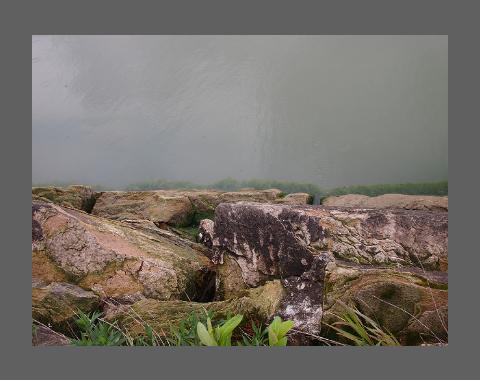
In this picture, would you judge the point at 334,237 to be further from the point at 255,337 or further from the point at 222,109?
the point at 222,109

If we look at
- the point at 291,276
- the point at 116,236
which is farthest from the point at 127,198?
the point at 291,276

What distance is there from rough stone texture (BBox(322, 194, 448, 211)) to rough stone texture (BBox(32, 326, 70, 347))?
96.8 inches

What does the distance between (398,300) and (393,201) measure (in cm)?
100

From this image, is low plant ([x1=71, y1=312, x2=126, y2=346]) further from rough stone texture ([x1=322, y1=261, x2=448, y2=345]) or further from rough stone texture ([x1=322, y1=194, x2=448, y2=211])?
rough stone texture ([x1=322, y1=194, x2=448, y2=211])

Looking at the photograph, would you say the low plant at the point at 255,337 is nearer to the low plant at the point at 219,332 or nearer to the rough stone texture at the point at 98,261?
the low plant at the point at 219,332

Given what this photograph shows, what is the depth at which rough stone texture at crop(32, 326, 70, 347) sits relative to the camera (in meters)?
3.23

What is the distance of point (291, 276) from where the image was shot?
342cm

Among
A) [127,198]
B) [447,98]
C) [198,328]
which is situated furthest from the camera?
[127,198]

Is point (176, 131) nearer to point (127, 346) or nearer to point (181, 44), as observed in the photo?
point (181, 44)

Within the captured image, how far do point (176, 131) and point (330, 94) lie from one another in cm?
147

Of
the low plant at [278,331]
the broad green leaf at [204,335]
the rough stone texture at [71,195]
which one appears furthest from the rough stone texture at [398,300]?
the rough stone texture at [71,195]

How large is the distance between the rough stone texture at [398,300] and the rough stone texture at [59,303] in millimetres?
1877

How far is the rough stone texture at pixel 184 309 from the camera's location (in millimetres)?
3330

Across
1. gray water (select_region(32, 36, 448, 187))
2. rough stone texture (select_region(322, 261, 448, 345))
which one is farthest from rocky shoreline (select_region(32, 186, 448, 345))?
gray water (select_region(32, 36, 448, 187))
